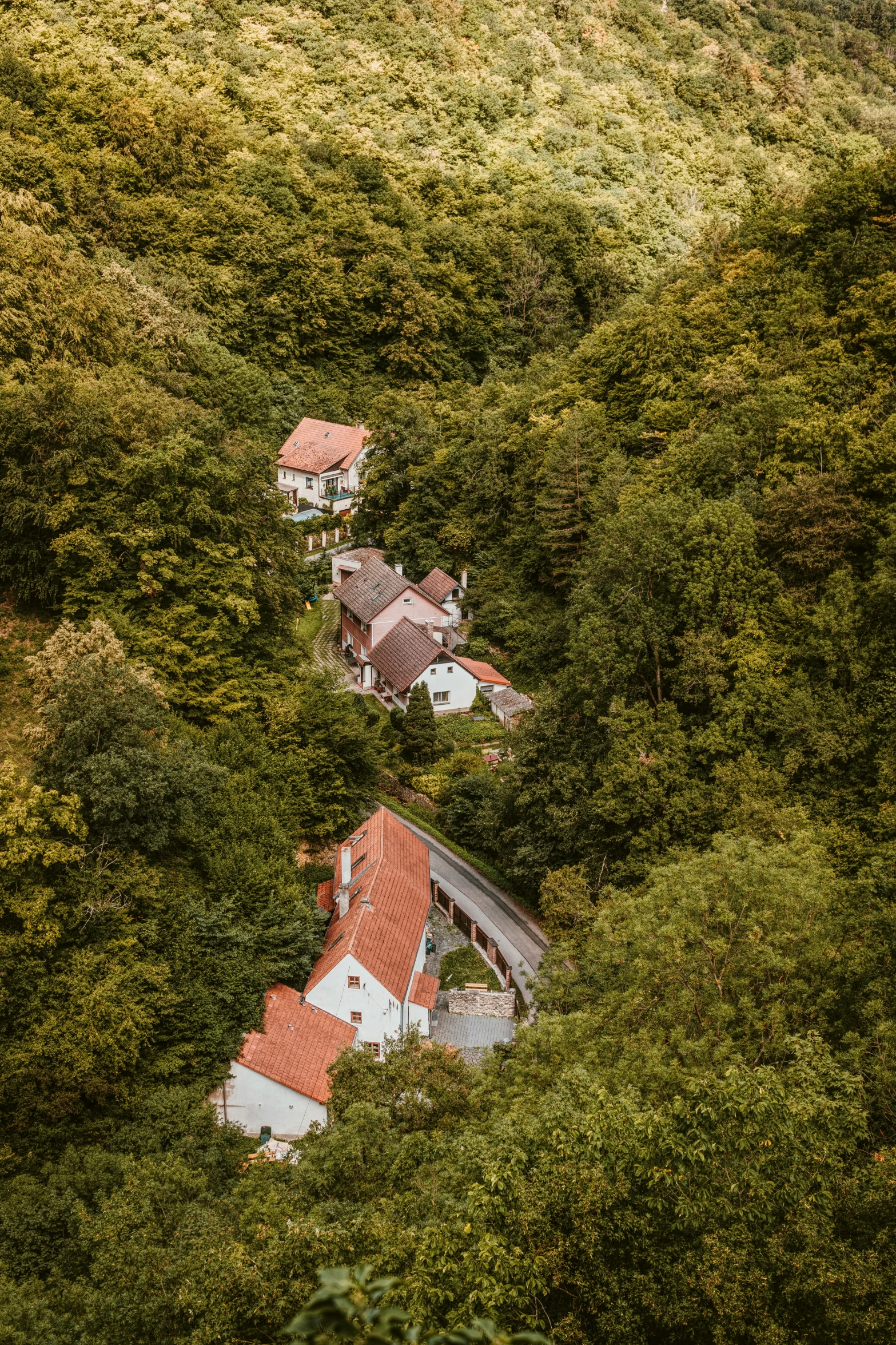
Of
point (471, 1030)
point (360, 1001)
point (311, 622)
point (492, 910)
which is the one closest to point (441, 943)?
point (492, 910)

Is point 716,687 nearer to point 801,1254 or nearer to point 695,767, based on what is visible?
point 695,767

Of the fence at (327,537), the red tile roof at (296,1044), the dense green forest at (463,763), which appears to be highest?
the dense green forest at (463,763)

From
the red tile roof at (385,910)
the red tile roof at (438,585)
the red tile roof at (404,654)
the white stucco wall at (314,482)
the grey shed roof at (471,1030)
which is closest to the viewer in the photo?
the red tile roof at (385,910)

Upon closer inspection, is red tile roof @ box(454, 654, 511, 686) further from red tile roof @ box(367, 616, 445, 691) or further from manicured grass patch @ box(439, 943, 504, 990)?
manicured grass patch @ box(439, 943, 504, 990)

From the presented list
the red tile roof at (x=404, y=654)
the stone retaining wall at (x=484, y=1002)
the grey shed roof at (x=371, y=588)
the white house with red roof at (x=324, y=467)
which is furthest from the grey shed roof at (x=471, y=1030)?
the white house with red roof at (x=324, y=467)

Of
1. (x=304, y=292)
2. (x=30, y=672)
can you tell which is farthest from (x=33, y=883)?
(x=304, y=292)

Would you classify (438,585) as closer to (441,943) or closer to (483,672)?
(483,672)

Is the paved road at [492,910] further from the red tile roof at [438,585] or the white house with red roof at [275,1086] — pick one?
the red tile roof at [438,585]
